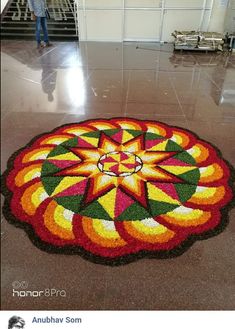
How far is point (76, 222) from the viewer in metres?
1.87

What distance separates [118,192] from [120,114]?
155cm

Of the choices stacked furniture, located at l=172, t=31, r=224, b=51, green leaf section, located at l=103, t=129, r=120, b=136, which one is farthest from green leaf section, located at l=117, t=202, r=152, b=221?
stacked furniture, located at l=172, t=31, r=224, b=51

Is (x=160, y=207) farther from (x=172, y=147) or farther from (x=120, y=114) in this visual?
(x=120, y=114)

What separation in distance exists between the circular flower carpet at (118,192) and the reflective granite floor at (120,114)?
99mm

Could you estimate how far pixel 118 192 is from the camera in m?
2.13

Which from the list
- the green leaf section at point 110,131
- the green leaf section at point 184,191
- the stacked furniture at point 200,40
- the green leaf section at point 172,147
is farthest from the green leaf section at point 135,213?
the stacked furniture at point 200,40

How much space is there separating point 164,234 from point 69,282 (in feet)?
2.12

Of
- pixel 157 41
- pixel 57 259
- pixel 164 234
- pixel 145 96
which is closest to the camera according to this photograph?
pixel 57 259

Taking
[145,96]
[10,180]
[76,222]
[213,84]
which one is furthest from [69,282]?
[213,84]

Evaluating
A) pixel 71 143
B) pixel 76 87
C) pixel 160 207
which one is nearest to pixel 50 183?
pixel 71 143

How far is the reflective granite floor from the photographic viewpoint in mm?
1386

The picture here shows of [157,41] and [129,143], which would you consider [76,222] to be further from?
[157,41]

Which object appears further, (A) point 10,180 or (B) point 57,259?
(A) point 10,180

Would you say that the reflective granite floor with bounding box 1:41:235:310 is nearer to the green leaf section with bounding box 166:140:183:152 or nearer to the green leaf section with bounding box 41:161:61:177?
the green leaf section with bounding box 41:161:61:177
